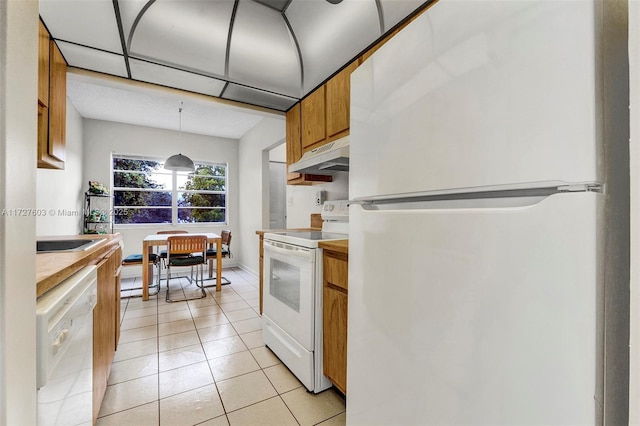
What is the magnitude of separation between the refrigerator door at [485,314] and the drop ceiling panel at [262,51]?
1729mm

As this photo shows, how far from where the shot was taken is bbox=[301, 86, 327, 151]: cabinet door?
228cm

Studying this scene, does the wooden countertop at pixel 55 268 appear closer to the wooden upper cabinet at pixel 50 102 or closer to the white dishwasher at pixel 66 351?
the white dishwasher at pixel 66 351

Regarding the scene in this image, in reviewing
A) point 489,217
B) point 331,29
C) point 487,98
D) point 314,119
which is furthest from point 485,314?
point 314,119

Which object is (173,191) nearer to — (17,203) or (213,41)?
(213,41)

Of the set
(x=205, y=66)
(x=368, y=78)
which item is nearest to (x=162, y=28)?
(x=205, y=66)

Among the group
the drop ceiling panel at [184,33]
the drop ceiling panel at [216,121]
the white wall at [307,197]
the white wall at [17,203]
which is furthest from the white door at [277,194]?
the white wall at [17,203]

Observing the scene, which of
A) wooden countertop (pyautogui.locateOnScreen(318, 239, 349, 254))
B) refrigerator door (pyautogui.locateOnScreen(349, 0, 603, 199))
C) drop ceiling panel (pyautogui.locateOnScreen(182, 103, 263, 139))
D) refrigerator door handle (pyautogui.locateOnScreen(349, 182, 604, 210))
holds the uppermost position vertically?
drop ceiling panel (pyautogui.locateOnScreen(182, 103, 263, 139))

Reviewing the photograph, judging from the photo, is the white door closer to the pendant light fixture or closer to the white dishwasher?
the pendant light fixture

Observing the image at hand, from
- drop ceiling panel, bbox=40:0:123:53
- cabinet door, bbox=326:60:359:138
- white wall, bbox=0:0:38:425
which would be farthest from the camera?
cabinet door, bbox=326:60:359:138

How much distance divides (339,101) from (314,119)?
40 cm

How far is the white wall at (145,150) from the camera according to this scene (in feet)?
14.2

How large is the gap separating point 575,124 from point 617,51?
6.7 inches

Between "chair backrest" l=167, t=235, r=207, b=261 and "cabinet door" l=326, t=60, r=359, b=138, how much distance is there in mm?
2413

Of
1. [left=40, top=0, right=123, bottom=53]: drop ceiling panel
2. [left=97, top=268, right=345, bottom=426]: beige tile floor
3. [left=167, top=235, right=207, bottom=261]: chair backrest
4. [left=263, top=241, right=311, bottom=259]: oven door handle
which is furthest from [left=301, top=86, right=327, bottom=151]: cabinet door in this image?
[left=167, top=235, right=207, bottom=261]: chair backrest
